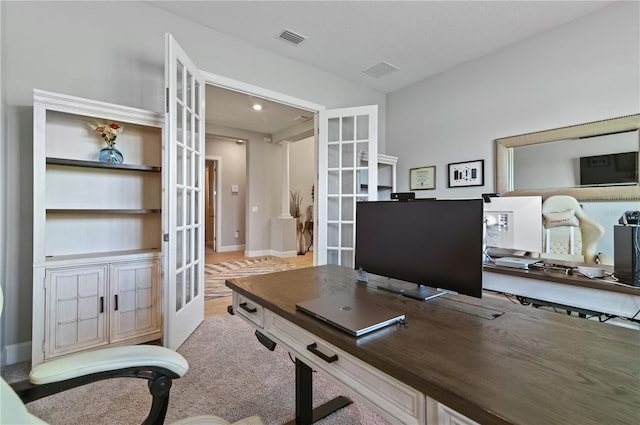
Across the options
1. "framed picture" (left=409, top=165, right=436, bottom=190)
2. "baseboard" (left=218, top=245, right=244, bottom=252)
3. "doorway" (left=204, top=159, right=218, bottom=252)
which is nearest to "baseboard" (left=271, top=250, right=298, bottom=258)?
"baseboard" (left=218, top=245, right=244, bottom=252)

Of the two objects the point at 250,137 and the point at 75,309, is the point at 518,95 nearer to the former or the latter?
the point at 75,309

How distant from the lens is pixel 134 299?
7.76 feet

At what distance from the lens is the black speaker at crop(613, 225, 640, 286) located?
1.55 metres

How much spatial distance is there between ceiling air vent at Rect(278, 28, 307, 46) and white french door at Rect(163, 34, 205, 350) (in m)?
1.00

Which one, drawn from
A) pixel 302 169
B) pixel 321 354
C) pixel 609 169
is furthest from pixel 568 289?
pixel 302 169

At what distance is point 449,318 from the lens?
39.4 inches

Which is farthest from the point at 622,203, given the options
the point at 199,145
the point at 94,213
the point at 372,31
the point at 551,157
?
the point at 94,213

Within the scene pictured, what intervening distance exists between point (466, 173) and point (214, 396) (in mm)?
3608

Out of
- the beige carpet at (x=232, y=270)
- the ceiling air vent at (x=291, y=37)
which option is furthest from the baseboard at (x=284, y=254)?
the ceiling air vent at (x=291, y=37)

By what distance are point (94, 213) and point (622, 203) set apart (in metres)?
4.67

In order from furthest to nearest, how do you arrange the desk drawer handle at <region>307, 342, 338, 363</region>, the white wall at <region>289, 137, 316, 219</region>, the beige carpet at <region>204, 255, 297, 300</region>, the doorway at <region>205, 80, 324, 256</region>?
the white wall at <region>289, 137, 316, 219</region>, the doorway at <region>205, 80, 324, 256</region>, the beige carpet at <region>204, 255, 297, 300</region>, the desk drawer handle at <region>307, 342, 338, 363</region>

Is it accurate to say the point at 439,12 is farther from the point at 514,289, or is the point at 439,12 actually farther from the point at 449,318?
the point at 449,318

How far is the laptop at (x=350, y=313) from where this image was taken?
0.88 meters

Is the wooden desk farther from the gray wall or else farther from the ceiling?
the gray wall
